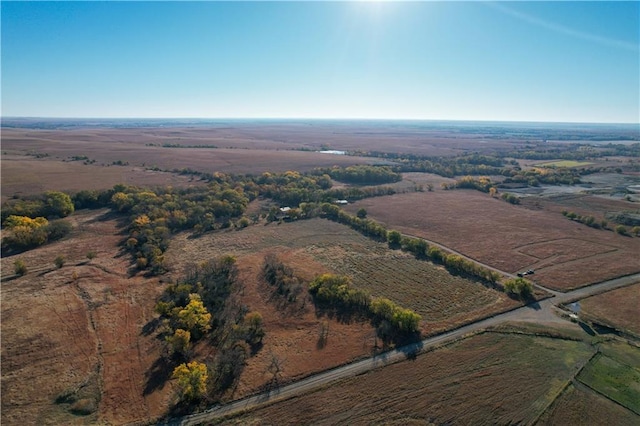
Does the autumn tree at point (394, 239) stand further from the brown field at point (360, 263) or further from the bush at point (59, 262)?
the bush at point (59, 262)

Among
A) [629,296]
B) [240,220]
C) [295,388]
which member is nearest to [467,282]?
[629,296]

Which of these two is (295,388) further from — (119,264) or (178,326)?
(119,264)

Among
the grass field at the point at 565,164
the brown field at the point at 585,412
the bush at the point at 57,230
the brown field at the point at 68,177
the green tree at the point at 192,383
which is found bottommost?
the brown field at the point at 585,412

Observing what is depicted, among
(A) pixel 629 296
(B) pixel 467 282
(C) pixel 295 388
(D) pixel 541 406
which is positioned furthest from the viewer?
(B) pixel 467 282

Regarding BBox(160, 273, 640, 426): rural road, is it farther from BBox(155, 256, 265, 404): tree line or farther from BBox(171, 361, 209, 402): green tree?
BBox(155, 256, 265, 404): tree line

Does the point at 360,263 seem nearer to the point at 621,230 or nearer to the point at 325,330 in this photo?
the point at 325,330

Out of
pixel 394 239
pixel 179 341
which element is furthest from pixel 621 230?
pixel 179 341

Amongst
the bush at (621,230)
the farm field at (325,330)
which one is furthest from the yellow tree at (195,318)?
the bush at (621,230)
